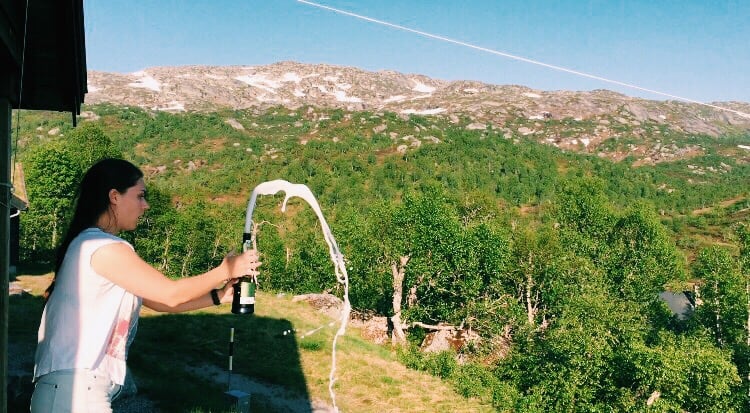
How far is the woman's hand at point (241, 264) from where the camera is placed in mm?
2852

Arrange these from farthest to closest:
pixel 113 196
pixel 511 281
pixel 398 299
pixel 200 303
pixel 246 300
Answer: pixel 511 281 < pixel 398 299 < pixel 246 300 < pixel 200 303 < pixel 113 196

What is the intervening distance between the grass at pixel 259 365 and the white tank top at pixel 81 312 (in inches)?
433

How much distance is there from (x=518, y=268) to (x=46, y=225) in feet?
132

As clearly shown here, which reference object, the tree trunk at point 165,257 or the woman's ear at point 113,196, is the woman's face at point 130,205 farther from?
the tree trunk at point 165,257

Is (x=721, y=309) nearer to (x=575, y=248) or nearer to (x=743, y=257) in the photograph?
(x=743, y=257)

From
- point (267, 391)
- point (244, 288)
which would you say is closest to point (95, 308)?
point (244, 288)

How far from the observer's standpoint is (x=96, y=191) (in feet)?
10.2

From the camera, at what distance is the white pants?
2.75 metres

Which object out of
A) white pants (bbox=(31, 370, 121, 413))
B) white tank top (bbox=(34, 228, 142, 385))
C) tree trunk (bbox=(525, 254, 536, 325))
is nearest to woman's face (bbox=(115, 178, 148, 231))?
white tank top (bbox=(34, 228, 142, 385))

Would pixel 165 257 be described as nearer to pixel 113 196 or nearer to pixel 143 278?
pixel 113 196

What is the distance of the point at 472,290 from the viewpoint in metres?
36.0

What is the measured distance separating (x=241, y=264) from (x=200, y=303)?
0.82 m

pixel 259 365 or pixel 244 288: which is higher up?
pixel 244 288

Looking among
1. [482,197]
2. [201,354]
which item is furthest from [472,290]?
[482,197]
